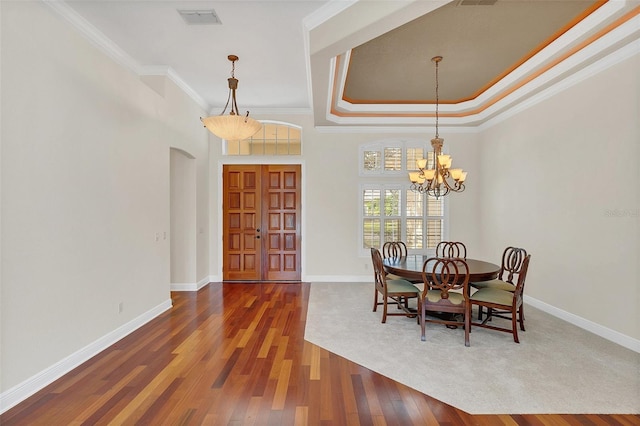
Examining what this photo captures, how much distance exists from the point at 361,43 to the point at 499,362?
3352 mm

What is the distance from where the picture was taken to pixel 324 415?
7.42ft

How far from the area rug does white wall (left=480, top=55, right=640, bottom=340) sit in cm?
46

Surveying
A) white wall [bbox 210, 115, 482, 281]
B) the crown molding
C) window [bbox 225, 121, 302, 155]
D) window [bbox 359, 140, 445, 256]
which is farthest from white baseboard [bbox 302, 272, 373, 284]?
the crown molding

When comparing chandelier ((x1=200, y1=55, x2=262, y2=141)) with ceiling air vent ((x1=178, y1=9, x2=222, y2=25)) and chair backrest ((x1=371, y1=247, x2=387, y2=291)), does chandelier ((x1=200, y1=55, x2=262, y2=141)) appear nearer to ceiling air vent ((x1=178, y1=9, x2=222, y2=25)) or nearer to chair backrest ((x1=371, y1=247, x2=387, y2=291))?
ceiling air vent ((x1=178, y1=9, x2=222, y2=25))

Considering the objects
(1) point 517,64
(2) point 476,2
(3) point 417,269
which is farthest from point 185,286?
(1) point 517,64

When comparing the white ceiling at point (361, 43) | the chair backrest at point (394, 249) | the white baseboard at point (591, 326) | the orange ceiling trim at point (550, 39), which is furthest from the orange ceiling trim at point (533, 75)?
the white baseboard at point (591, 326)

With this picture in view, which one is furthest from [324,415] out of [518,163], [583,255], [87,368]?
[518,163]

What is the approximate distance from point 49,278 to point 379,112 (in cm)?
548

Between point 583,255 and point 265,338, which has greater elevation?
point 583,255

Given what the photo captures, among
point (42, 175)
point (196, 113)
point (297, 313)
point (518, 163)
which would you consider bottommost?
point (297, 313)

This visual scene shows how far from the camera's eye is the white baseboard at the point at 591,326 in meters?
3.34

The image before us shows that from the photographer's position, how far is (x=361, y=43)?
3203mm

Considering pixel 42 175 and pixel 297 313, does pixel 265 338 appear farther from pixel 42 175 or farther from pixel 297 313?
pixel 42 175

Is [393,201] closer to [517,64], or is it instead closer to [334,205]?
[334,205]
